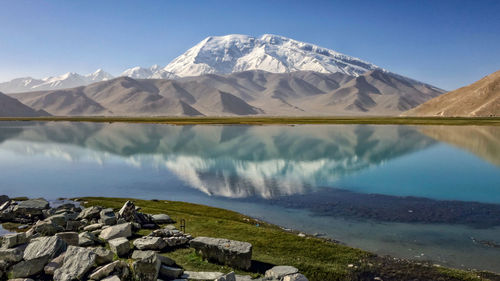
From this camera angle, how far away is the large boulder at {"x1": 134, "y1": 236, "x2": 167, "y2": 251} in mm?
13172

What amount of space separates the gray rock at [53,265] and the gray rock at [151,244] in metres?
2.56

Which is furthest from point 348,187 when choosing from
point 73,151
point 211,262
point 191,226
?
point 73,151

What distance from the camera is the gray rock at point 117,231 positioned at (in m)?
14.4

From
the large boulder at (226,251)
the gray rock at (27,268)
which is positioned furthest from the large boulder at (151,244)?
the gray rock at (27,268)

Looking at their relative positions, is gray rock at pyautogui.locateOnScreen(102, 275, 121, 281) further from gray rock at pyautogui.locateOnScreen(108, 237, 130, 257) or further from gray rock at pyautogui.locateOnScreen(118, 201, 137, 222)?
gray rock at pyautogui.locateOnScreen(118, 201, 137, 222)

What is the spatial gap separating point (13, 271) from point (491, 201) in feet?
92.9

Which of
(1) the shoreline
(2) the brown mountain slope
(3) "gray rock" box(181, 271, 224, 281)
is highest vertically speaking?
(2) the brown mountain slope

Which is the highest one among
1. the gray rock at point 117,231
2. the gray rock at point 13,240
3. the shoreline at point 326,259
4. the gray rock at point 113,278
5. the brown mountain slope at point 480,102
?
the brown mountain slope at point 480,102

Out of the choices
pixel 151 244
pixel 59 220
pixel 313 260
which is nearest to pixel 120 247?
pixel 151 244

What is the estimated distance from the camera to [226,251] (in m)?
12.4

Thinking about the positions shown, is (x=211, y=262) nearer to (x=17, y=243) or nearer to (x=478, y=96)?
(x=17, y=243)

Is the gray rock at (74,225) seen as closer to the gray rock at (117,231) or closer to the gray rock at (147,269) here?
the gray rock at (117,231)

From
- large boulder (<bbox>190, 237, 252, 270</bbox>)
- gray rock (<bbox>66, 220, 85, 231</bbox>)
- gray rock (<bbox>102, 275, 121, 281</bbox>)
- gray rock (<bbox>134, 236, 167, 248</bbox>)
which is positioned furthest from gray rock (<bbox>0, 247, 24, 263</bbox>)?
large boulder (<bbox>190, 237, 252, 270</bbox>)

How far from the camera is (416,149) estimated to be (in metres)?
57.3
